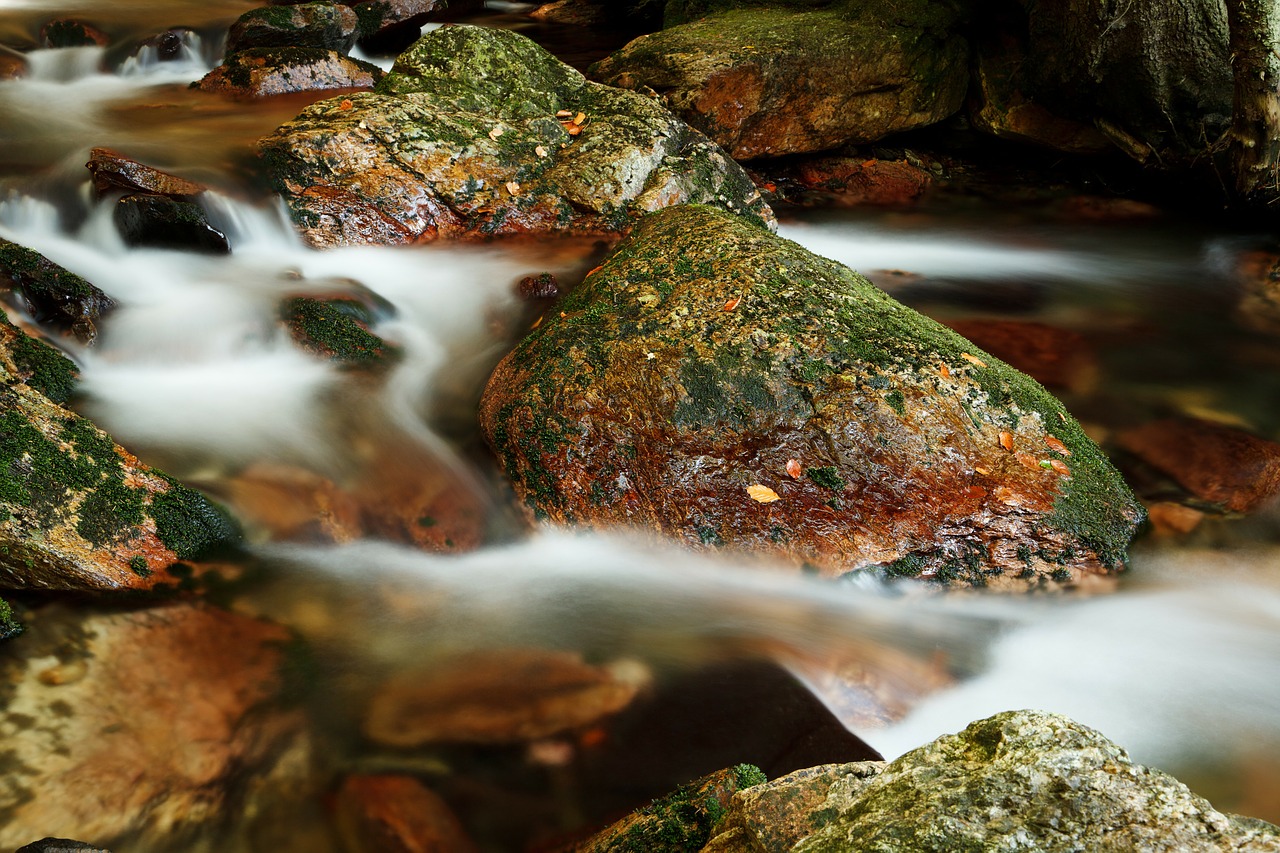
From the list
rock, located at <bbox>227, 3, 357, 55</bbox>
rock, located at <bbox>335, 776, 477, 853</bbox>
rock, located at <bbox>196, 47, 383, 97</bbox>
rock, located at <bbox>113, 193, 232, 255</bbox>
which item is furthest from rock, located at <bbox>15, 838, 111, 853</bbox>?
rock, located at <bbox>227, 3, 357, 55</bbox>

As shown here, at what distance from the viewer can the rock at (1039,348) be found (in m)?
5.94

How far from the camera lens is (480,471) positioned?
464 cm

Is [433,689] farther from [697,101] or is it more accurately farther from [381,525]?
[697,101]

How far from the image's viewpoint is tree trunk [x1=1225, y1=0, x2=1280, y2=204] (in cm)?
643

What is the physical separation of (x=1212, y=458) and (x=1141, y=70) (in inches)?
167

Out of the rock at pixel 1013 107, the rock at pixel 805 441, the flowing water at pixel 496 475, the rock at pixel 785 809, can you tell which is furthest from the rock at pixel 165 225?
the rock at pixel 1013 107

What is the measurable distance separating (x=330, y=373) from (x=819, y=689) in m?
3.38

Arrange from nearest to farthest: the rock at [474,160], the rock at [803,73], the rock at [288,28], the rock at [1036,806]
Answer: the rock at [1036,806]
the rock at [474,160]
the rock at [803,73]
the rock at [288,28]

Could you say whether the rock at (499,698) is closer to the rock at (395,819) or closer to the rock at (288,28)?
the rock at (395,819)

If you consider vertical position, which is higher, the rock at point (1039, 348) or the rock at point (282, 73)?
the rock at point (282, 73)

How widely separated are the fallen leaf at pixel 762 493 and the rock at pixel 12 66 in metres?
9.52

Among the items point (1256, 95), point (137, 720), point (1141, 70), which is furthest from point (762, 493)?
point (1141, 70)

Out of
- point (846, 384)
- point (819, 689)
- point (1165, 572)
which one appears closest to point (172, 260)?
point (846, 384)

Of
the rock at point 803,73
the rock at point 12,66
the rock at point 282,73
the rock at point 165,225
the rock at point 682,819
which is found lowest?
the rock at point 682,819
